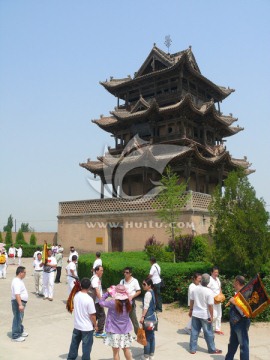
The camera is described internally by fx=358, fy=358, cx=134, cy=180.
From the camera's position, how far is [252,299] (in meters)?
6.42

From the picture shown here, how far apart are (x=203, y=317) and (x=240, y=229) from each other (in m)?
4.37

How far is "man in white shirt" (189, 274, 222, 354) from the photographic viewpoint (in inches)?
288

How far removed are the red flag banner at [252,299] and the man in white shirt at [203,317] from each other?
43.1 inches

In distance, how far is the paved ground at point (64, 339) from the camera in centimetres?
708

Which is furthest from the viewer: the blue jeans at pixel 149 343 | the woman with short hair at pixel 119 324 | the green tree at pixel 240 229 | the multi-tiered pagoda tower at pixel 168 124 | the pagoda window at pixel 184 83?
the pagoda window at pixel 184 83

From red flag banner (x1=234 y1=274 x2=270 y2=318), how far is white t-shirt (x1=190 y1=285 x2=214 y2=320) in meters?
1.10

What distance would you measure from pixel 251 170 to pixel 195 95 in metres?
9.51

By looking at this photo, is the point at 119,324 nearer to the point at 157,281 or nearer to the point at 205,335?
the point at 205,335

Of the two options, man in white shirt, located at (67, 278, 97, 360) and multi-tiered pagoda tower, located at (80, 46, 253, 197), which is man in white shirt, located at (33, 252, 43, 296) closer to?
man in white shirt, located at (67, 278, 97, 360)

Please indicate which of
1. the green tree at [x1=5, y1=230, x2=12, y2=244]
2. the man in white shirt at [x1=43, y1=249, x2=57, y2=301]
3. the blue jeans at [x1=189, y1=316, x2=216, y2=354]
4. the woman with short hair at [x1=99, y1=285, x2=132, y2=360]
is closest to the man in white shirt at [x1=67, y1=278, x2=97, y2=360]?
the woman with short hair at [x1=99, y1=285, x2=132, y2=360]

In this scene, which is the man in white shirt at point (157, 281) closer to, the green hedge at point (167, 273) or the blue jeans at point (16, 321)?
the green hedge at point (167, 273)

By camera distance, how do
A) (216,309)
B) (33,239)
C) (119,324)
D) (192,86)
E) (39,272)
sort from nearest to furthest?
(119,324)
(216,309)
(39,272)
(192,86)
(33,239)

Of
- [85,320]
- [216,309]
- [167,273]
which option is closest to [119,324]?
[85,320]

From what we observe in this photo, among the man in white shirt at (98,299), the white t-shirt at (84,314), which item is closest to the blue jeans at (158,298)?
the man in white shirt at (98,299)
